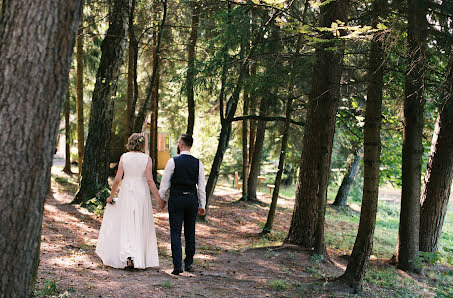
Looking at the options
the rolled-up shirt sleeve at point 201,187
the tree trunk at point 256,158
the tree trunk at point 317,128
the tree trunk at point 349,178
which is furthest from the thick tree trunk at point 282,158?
the tree trunk at point 349,178

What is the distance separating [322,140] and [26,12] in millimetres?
5793

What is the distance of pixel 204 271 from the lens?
721cm

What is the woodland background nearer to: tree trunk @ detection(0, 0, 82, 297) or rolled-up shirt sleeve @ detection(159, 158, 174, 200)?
tree trunk @ detection(0, 0, 82, 297)

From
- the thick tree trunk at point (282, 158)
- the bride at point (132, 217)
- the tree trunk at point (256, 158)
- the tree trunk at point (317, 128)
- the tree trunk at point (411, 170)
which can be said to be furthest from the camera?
the tree trunk at point (256, 158)

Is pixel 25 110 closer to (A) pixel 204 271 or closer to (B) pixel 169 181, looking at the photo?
(B) pixel 169 181

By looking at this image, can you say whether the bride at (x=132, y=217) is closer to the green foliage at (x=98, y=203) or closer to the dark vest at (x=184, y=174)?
the dark vest at (x=184, y=174)

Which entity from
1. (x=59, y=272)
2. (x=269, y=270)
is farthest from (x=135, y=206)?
(x=269, y=270)

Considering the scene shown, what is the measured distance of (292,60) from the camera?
33.7 feet

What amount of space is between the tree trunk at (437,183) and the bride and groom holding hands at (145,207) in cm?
586

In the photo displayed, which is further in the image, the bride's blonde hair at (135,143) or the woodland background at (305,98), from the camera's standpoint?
the bride's blonde hair at (135,143)

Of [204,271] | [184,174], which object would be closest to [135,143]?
[184,174]

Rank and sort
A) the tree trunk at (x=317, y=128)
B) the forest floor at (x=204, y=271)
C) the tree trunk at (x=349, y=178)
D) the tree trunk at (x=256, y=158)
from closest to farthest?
the forest floor at (x=204, y=271) < the tree trunk at (x=317, y=128) < the tree trunk at (x=256, y=158) < the tree trunk at (x=349, y=178)

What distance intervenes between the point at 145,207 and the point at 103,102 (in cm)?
571

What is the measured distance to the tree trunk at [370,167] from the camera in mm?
6613
